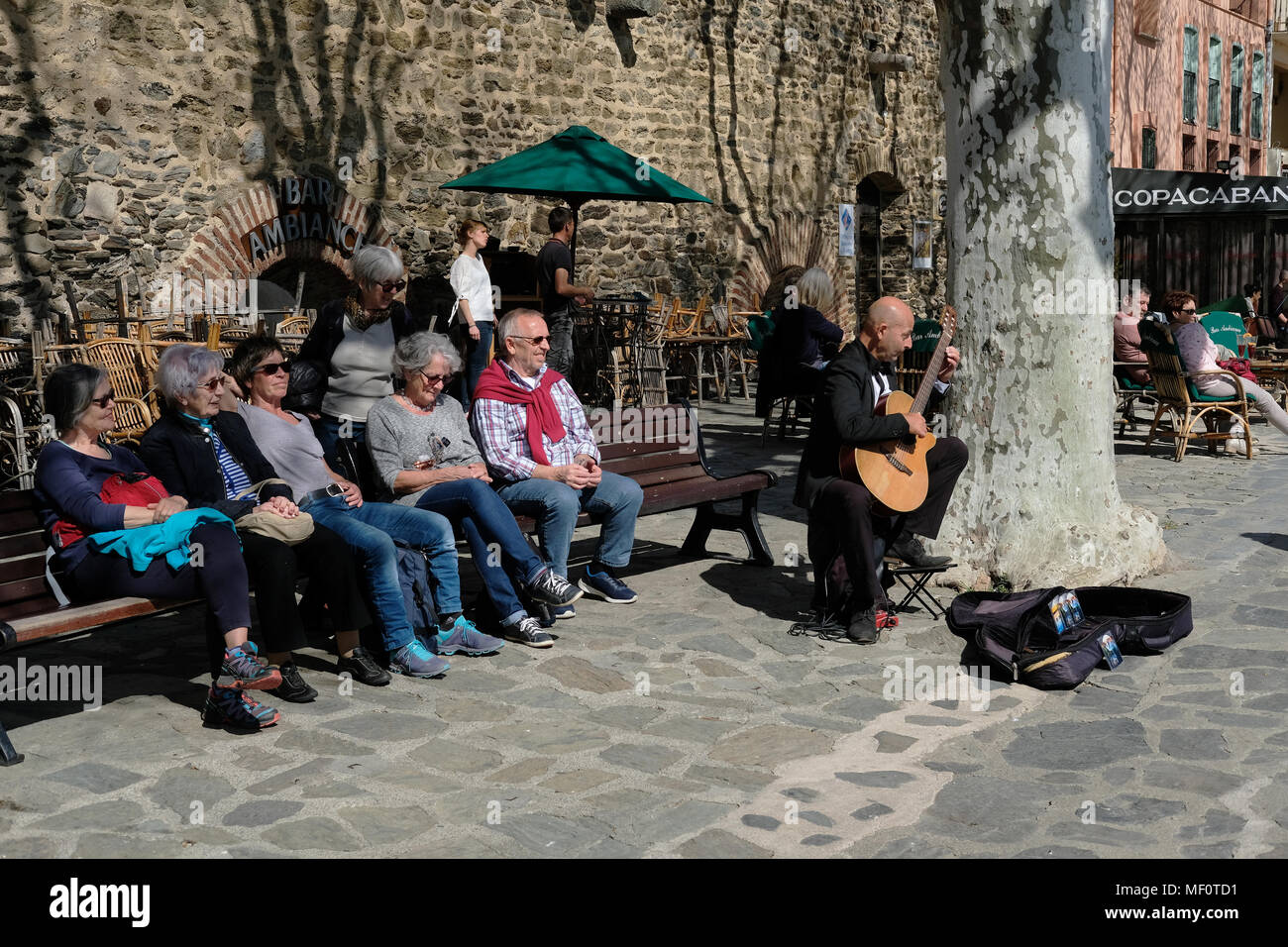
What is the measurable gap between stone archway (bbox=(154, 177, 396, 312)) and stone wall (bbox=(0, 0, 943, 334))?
8 centimetres

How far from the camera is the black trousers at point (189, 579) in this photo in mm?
4547

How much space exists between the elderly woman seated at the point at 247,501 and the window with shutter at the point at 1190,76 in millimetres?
24946

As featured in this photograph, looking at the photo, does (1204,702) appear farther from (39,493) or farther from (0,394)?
(0,394)

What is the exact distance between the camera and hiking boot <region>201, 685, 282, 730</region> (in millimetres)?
4461

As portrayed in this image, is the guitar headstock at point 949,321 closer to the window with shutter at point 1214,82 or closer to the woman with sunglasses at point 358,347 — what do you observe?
the woman with sunglasses at point 358,347

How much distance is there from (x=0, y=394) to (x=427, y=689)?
5450 millimetres

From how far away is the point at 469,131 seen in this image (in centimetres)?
1330

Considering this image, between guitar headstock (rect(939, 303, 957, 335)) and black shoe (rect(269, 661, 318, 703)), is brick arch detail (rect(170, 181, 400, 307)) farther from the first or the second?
black shoe (rect(269, 661, 318, 703))

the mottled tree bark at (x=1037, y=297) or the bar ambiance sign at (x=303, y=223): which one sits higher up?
the bar ambiance sign at (x=303, y=223)

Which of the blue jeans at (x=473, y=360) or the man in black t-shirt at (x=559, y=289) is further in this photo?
the man in black t-shirt at (x=559, y=289)

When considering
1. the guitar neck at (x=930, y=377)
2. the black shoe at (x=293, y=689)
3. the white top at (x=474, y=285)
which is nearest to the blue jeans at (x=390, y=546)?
the black shoe at (x=293, y=689)

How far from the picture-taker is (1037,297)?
6379mm

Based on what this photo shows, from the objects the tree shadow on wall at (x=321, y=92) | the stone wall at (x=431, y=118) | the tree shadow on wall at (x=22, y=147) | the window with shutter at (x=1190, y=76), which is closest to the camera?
the tree shadow on wall at (x=22, y=147)
